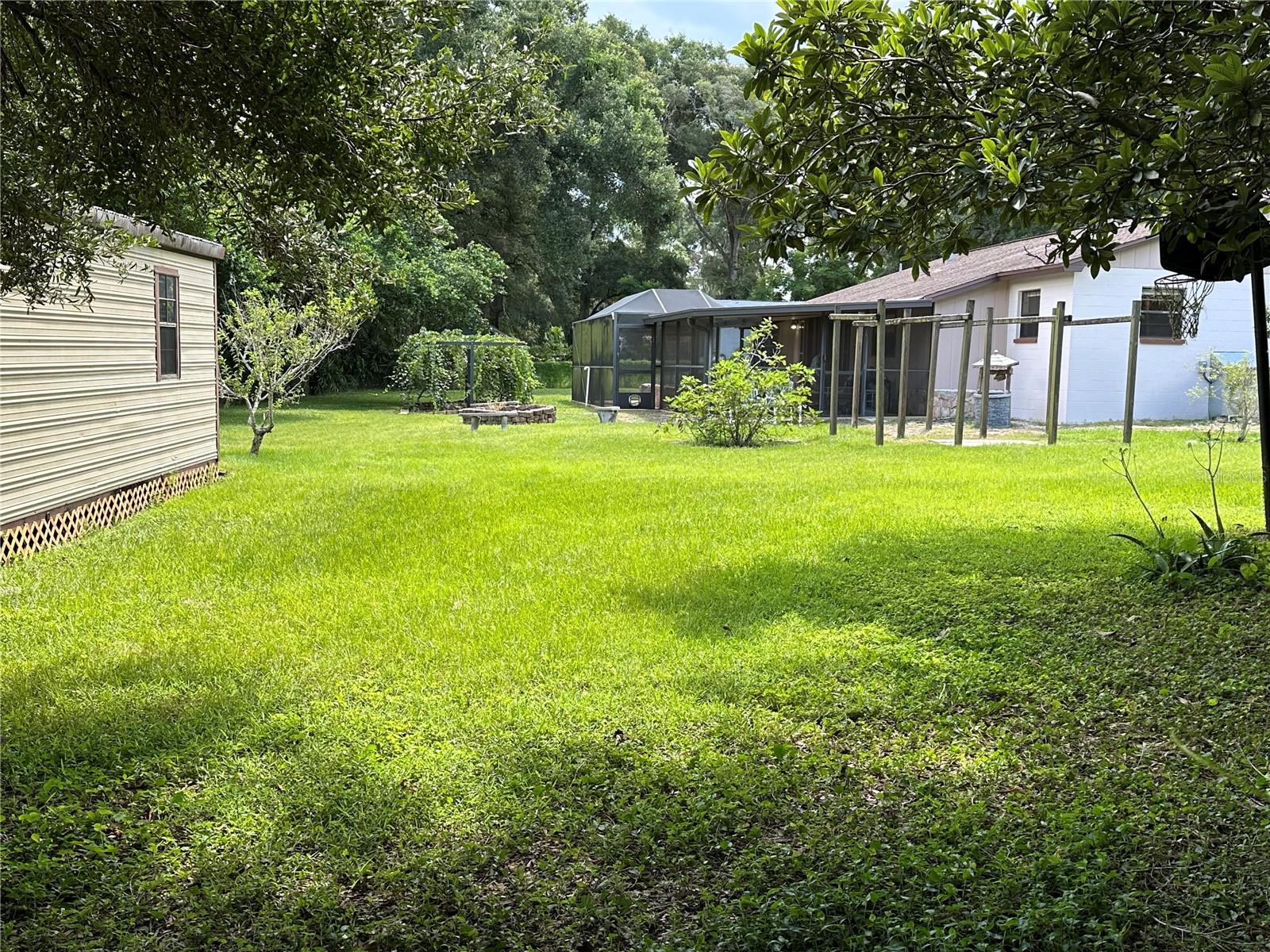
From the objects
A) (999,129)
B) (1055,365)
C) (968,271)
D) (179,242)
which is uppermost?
(968,271)

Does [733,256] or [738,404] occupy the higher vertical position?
[733,256]

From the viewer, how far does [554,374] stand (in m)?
44.4

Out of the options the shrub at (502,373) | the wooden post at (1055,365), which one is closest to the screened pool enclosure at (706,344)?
the shrub at (502,373)

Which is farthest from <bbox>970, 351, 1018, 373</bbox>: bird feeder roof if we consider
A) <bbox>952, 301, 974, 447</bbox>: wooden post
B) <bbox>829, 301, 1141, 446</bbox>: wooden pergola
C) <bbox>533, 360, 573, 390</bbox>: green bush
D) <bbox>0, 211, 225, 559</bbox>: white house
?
<bbox>533, 360, 573, 390</bbox>: green bush

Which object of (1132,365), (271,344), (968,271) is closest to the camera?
(1132,365)

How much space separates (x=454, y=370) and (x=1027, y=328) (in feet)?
43.1

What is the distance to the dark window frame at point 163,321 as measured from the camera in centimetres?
1164

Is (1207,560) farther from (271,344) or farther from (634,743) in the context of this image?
(271,344)

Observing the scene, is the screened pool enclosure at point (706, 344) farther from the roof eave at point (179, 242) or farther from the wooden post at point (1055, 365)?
the roof eave at point (179, 242)

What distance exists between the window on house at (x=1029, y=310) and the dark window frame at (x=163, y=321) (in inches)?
613

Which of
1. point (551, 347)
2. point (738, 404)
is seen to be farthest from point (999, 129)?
point (551, 347)

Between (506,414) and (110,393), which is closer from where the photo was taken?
(110,393)

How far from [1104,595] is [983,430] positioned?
11.3 meters

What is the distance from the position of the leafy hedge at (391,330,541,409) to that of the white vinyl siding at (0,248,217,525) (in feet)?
41.4
